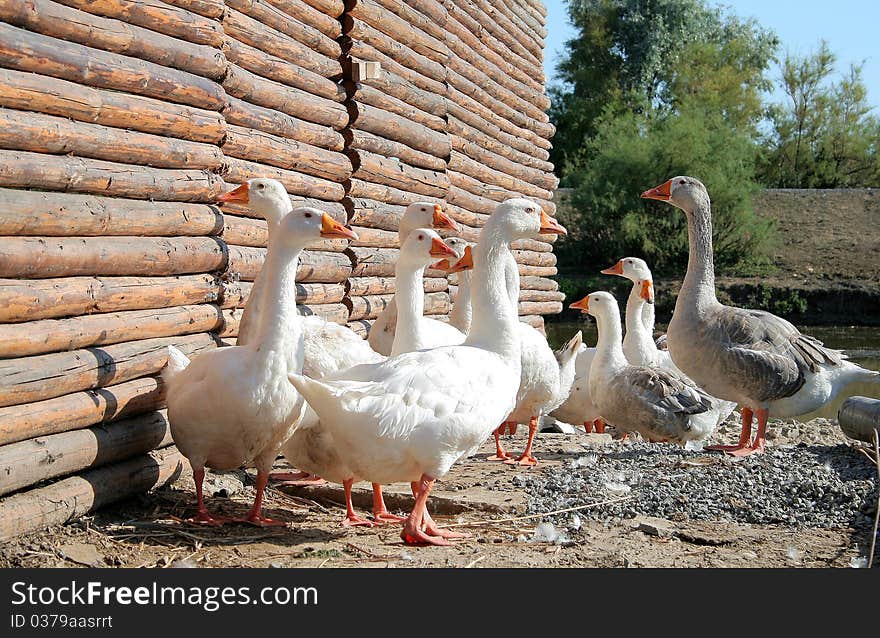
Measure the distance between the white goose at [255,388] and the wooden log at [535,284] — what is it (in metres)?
10.2

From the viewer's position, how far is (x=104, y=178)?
562cm

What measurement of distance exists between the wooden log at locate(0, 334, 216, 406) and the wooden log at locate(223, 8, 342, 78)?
244 cm

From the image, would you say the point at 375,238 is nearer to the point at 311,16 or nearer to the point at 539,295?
the point at 311,16

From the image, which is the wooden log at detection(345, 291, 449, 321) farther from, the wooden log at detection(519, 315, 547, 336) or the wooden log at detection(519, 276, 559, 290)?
the wooden log at detection(519, 276, 559, 290)

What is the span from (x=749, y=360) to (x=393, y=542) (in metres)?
4.46

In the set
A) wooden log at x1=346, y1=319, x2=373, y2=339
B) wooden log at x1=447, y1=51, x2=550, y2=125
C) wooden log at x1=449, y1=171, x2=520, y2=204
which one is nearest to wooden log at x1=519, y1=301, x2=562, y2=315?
wooden log at x1=449, y1=171, x2=520, y2=204

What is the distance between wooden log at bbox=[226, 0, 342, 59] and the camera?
24.5ft

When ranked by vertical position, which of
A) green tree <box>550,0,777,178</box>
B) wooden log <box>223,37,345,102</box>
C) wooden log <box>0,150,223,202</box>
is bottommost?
wooden log <box>0,150,223,202</box>

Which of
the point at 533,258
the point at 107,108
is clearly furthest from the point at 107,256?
the point at 533,258

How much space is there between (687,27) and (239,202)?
4849cm

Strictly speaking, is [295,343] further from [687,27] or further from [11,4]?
[687,27]

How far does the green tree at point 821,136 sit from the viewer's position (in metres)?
50.6

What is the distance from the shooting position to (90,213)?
17.9 ft

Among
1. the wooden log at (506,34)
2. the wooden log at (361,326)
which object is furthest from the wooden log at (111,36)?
the wooden log at (506,34)
